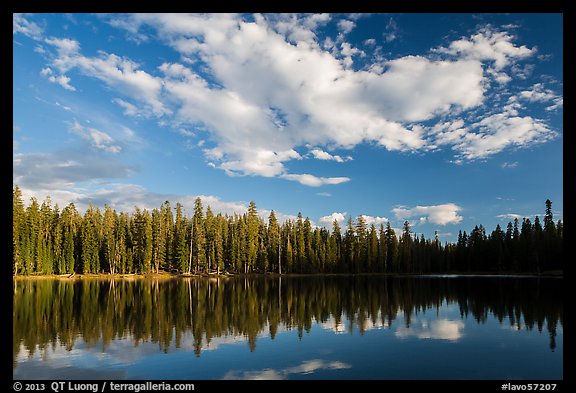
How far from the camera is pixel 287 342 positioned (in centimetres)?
2559

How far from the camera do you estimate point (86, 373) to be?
1853cm

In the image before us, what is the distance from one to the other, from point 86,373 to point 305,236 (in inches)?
5438

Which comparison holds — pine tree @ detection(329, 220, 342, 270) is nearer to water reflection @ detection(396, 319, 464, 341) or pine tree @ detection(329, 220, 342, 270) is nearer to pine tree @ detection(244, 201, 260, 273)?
pine tree @ detection(244, 201, 260, 273)

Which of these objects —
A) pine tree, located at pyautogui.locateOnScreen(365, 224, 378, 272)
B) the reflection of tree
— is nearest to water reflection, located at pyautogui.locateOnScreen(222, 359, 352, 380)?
the reflection of tree

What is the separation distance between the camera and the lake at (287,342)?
1900 centimetres

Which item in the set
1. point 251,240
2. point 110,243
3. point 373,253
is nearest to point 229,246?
point 251,240

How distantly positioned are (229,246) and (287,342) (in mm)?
117321

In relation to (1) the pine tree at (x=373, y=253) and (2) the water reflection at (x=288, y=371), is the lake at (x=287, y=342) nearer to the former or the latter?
(2) the water reflection at (x=288, y=371)

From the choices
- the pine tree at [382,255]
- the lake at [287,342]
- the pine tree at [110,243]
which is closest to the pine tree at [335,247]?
the pine tree at [382,255]

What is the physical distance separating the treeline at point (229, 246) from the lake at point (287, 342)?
3338 inches

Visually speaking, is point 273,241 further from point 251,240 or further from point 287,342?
point 287,342
